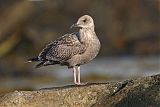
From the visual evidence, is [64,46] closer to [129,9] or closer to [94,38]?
[94,38]

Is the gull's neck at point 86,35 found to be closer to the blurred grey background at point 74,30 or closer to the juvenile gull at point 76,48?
the juvenile gull at point 76,48

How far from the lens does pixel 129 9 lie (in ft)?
145

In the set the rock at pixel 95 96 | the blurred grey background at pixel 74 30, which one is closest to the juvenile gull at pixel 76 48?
the rock at pixel 95 96

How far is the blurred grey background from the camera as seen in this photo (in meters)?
28.9

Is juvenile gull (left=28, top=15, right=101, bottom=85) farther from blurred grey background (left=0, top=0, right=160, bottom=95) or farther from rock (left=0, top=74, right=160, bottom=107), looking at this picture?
blurred grey background (left=0, top=0, right=160, bottom=95)

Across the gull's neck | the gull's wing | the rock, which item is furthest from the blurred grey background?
the rock

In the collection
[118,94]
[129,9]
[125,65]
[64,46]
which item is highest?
[129,9]

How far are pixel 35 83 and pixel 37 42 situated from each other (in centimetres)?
806

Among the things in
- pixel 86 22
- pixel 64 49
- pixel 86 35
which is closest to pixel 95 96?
pixel 86 35

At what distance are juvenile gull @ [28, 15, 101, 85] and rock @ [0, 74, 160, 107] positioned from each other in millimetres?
1571

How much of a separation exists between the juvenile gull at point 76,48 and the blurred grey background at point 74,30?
1307cm

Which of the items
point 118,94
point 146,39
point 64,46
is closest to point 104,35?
point 146,39

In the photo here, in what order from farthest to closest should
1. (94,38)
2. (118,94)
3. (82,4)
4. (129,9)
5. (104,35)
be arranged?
(129,9), (82,4), (104,35), (94,38), (118,94)

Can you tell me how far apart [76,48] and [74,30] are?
15646 millimetres
